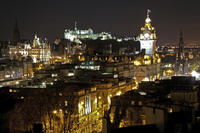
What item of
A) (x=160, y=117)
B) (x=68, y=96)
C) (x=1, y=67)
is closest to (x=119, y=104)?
(x=68, y=96)

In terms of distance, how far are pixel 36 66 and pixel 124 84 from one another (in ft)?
117

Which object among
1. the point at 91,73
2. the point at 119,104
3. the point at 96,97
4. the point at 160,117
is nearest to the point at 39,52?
the point at 91,73

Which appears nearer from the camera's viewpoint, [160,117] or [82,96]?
[160,117]

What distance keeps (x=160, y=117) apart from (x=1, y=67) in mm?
53658

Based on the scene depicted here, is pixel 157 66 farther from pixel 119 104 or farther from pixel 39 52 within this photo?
pixel 119 104

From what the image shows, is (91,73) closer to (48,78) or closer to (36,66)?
(48,78)

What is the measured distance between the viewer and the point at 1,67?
200 feet

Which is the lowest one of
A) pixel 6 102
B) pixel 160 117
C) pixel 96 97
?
pixel 96 97

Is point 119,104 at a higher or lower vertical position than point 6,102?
lower

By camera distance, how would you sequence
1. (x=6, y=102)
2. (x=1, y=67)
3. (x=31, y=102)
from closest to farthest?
(x=6, y=102) → (x=31, y=102) → (x=1, y=67)

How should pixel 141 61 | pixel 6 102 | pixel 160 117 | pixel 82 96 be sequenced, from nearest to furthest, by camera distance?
pixel 6 102
pixel 160 117
pixel 82 96
pixel 141 61

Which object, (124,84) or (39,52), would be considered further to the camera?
Result: (39,52)

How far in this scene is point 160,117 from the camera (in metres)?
11.2

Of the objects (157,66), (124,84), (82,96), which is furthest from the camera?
(157,66)
